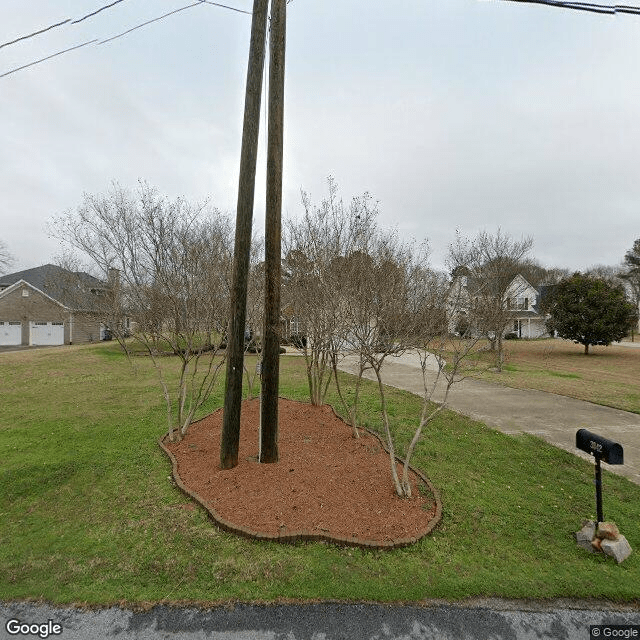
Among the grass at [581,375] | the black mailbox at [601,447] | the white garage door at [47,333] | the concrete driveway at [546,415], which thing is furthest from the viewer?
the white garage door at [47,333]

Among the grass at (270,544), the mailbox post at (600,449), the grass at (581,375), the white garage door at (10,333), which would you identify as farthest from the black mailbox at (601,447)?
the white garage door at (10,333)

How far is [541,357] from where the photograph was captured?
20.7 meters

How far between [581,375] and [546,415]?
336 inches

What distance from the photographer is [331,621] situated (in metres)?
2.30

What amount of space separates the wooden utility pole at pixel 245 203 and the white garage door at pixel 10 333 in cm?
2962

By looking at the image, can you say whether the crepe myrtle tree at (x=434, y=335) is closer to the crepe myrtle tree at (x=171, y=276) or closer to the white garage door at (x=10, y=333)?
the crepe myrtle tree at (x=171, y=276)

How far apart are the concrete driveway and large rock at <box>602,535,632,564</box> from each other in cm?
212

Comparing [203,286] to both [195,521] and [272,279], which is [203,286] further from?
[195,521]

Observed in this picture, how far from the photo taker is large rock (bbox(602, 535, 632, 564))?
2.89m

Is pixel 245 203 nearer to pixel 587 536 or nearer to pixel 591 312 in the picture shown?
pixel 587 536

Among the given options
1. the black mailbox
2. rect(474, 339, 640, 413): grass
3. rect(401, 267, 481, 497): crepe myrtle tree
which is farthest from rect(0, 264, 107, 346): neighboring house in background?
the black mailbox

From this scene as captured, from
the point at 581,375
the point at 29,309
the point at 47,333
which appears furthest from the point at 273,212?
the point at 29,309

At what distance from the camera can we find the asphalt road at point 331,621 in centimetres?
221

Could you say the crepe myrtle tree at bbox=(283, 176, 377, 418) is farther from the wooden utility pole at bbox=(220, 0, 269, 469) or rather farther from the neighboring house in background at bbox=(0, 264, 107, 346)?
the neighboring house in background at bbox=(0, 264, 107, 346)
